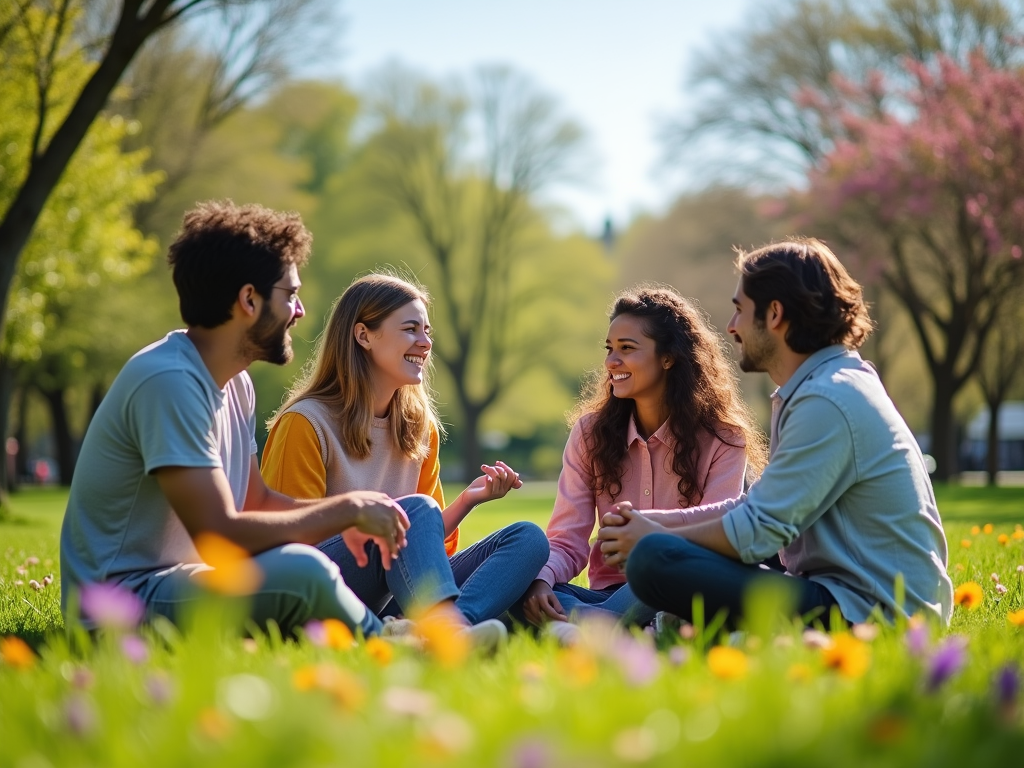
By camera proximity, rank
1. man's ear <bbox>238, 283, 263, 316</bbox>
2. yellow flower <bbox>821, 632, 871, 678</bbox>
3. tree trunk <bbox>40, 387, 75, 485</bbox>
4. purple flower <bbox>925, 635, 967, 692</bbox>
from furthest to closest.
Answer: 1. tree trunk <bbox>40, 387, 75, 485</bbox>
2. man's ear <bbox>238, 283, 263, 316</bbox>
3. yellow flower <bbox>821, 632, 871, 678</bbox>
4. purple flower <bbox>925, 635, 967, 692</bbox>

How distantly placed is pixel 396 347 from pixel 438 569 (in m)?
1.33

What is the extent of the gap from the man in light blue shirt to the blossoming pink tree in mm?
16341

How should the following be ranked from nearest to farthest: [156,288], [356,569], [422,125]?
[356,569] < [156,288] < [422,125]

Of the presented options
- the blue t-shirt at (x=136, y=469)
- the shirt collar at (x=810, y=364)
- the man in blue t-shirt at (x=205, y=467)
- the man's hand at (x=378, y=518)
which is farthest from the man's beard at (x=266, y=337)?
the shirt collar at (x=810, y=364)

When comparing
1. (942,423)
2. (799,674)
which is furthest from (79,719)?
(942,423)

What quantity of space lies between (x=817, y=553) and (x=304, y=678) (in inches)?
83.8

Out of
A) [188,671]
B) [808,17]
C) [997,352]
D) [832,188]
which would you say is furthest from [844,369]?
[997,352]

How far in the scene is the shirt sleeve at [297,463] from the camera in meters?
4.69

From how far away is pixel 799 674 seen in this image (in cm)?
237

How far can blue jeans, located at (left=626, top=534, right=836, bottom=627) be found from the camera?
143 inches

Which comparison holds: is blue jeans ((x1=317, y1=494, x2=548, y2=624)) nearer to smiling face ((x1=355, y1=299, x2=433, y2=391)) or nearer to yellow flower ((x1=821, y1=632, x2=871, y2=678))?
smiling face ((x1=355, y1=299, x2=433, y2=391))

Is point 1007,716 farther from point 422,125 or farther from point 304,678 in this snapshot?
point 422,125


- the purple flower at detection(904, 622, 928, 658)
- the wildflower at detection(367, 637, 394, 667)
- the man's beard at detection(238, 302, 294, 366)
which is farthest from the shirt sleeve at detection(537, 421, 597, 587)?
the purple flower at detection(904, 622, 928, 658)

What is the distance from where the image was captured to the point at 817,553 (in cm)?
379
